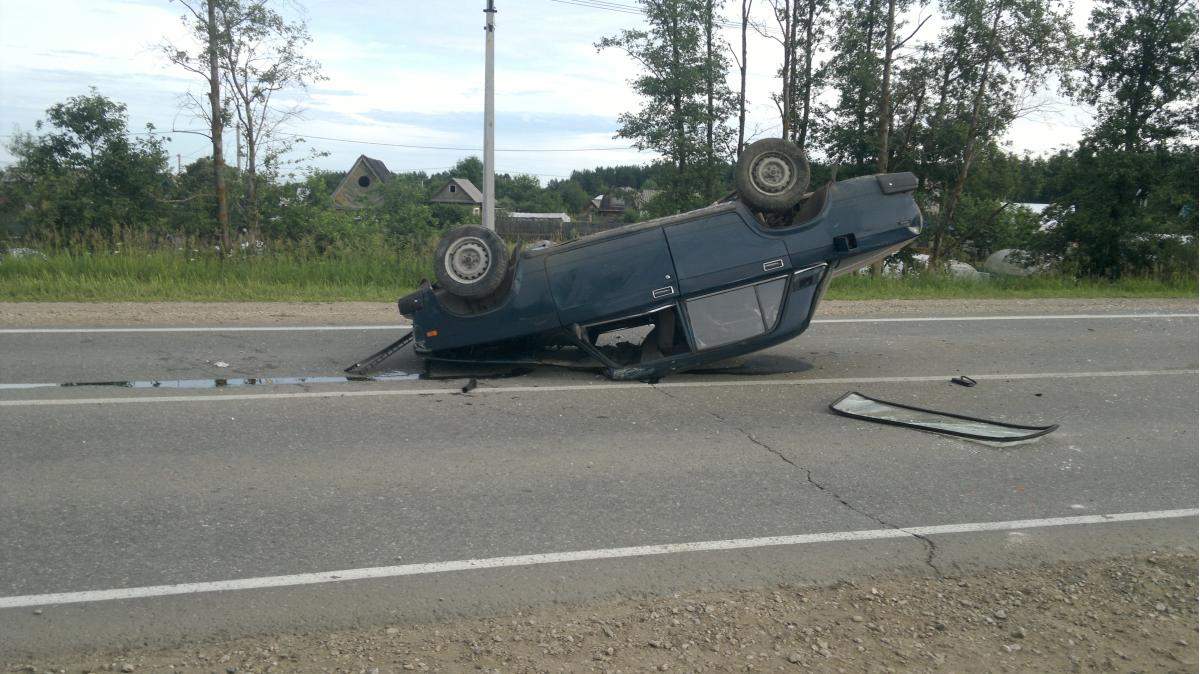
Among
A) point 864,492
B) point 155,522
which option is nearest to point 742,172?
point 864,492

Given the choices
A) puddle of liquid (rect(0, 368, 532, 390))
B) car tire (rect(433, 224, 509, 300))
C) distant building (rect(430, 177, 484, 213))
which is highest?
distant building (rect(430, 177, 484, 213))

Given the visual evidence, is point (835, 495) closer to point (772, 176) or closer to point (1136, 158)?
point (772, 176)

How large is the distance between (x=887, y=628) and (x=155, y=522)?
3992 mm

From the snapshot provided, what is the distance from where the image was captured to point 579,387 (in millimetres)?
8445

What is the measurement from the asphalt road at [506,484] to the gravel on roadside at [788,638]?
0.19 meters

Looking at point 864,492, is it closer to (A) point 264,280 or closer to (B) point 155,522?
(B) point 155,522

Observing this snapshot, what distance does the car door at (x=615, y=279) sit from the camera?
8180 millimetres

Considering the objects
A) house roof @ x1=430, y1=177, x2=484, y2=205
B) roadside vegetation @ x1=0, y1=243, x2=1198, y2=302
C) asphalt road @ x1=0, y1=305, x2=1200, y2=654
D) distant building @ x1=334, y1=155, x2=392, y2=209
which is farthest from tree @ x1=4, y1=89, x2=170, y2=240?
house roof @ x1=430, y1=177, x2=484, y2=205

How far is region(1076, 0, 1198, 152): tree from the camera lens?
1980cm

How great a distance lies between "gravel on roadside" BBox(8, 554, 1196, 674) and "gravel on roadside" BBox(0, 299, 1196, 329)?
8253 millimetres

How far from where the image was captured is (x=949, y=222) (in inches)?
1055

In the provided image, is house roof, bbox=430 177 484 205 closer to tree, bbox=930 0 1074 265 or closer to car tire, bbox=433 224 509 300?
tree, bbox=930 0 1074 265

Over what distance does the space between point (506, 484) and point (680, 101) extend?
22.3 meters

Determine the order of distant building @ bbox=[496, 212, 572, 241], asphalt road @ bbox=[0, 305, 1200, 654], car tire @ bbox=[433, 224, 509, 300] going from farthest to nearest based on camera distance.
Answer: distant building @ bbox=[496, 212, 572, 241] → car tire @ bbox=[433, 224, 509, 300] → asphalt road @ bbox=[0, 305, 1200, 654]
